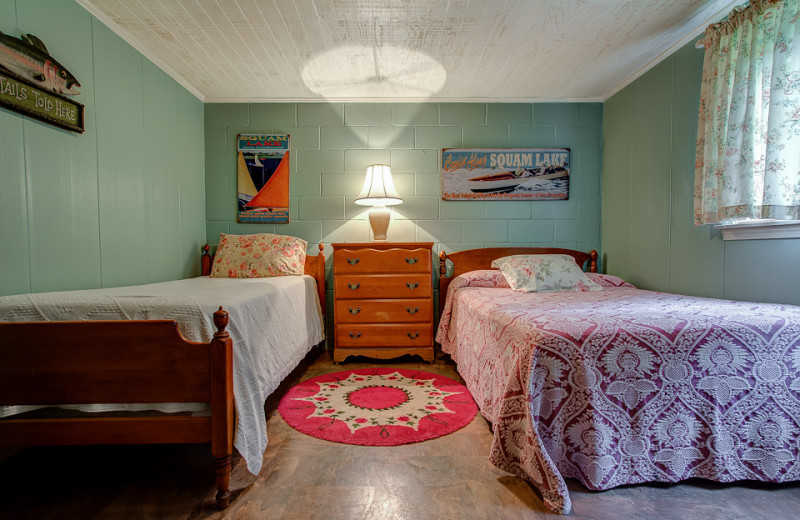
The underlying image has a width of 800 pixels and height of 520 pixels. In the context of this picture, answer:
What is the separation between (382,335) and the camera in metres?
2.95

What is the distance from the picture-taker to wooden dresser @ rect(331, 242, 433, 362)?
9.66 ft

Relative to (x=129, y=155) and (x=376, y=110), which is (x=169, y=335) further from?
(x=376, y=110)

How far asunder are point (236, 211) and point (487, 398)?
8.45 ft

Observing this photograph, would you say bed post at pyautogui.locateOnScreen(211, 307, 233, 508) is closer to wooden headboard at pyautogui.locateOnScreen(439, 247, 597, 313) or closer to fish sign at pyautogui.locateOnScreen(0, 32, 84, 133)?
fish sign at pyautogui.locateOnScreen(0, 32, 84, 133)

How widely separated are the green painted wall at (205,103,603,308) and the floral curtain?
126cm

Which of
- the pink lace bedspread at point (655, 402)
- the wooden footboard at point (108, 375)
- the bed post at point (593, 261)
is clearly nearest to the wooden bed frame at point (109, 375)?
the wooden footboard at point (108, 375)

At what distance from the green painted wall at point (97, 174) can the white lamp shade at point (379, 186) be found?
4.57 ft

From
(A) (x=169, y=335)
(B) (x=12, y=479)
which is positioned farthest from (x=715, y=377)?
(B) (x=12, y=479)

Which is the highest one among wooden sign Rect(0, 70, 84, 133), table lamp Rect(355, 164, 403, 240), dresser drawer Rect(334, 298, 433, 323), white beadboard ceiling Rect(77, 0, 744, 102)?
white beadboard ceiling Rect(77, 0, 744, 102)

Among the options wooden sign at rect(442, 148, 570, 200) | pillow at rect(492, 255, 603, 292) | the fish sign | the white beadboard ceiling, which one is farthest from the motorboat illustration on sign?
the fish sign

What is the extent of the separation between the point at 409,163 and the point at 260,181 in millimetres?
1275

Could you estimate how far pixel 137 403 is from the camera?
4.23 ft

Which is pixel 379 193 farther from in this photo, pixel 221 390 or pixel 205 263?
pixel 221 390

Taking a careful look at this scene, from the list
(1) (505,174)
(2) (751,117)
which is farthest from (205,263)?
(2) (751,117)
